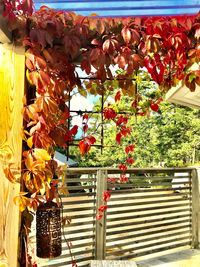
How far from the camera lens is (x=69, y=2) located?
4.06 ft

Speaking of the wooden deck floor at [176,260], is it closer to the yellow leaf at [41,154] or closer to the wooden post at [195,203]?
the wooden post at [195,203]

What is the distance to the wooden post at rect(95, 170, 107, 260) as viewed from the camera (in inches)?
113

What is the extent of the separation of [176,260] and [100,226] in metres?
0.98

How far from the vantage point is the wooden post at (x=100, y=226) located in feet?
9.46

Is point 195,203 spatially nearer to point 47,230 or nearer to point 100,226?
point 100,226

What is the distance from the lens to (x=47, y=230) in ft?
4.99

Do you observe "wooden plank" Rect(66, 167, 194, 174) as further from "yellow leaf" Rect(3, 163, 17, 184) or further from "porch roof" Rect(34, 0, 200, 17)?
"porch roof" Rect(34, 0, 200, 17)

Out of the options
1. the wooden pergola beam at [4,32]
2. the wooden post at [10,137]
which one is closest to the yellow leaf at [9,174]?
the wooden post at [10,137]

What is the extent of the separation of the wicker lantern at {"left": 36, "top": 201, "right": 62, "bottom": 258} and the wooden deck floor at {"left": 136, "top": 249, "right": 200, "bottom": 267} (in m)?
1.79

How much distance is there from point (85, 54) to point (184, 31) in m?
0.51

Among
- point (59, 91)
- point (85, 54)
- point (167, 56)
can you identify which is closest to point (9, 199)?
point (59, 91)

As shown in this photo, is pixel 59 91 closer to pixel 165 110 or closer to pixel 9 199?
pixel 9 199

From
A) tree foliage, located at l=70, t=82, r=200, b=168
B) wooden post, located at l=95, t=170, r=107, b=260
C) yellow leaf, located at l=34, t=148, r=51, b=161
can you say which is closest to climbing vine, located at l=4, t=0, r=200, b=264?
yellow leaf, located at l=34, t=148, r=51, b=161

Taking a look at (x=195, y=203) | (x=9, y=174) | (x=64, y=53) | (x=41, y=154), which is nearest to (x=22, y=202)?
(x=9, y=174)
